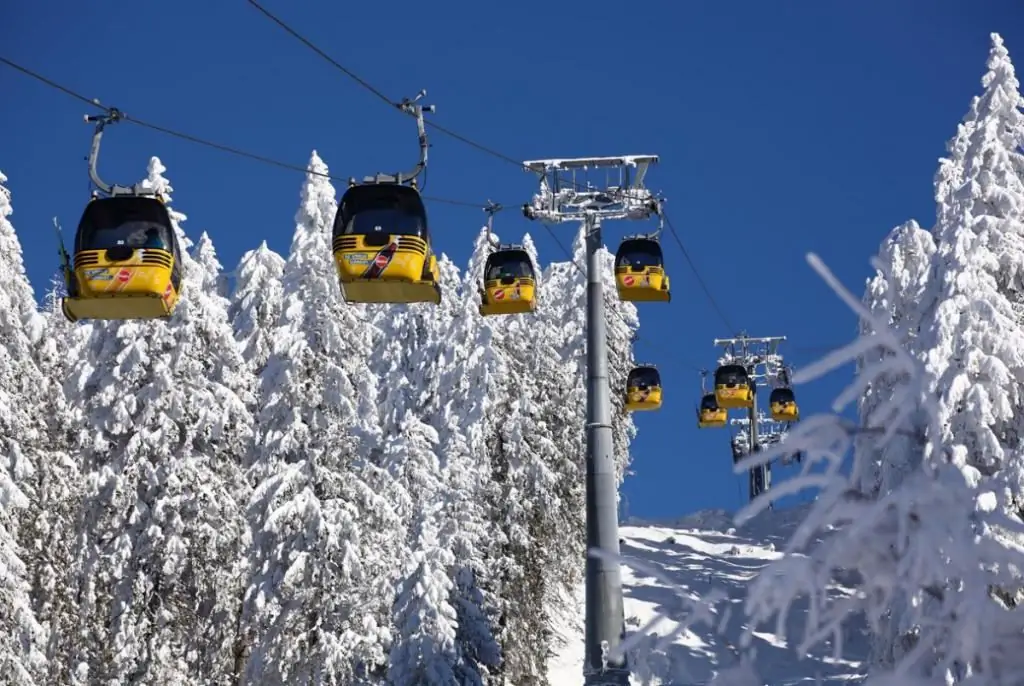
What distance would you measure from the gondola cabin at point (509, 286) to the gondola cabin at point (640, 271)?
4.83 ft

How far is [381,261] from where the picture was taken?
13422 millimetres

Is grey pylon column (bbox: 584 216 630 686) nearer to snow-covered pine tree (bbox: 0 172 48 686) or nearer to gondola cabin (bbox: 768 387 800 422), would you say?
snow-covered pine tree (bbox: 0 172 48 686)

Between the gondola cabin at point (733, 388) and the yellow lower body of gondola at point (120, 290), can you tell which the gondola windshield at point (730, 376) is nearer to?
the gondola cabin at point (733, 388)

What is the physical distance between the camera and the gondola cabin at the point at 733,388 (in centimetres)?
3659

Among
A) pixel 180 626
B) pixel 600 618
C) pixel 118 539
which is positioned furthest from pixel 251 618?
pixel 600 618

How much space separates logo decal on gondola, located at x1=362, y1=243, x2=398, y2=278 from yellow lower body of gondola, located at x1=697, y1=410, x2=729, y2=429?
33.5m

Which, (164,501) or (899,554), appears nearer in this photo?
(899,554)

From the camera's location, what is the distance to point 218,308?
26359 mm

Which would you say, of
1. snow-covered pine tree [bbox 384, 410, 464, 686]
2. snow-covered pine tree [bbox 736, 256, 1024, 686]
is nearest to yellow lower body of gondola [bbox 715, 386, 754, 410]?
snow-covered pine tree [bbox 384, 410, 464, 686]

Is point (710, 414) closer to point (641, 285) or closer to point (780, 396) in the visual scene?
point (780, 396)

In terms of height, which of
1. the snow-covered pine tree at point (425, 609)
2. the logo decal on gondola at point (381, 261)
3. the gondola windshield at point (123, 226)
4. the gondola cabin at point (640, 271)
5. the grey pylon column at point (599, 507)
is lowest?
the snow-covered pine tree at point (425, 609)

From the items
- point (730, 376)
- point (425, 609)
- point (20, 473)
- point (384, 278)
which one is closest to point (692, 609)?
point (384, 278)

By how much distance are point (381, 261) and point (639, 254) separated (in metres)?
8.40

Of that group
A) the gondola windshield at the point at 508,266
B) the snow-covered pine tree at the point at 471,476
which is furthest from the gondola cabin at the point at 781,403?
the gondola windshield at the point at 508,266
